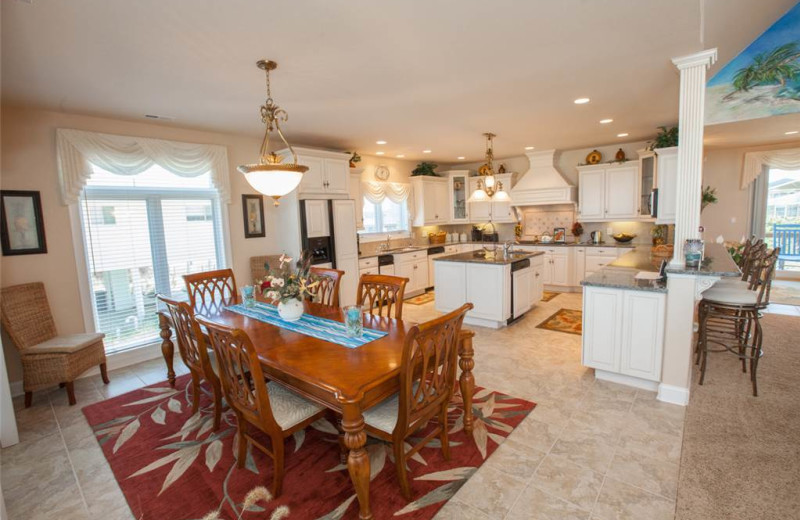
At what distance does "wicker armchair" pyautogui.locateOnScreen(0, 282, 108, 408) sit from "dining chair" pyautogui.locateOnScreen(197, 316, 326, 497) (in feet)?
6.64

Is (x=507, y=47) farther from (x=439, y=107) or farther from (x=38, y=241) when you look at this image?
(x=38, y=241)

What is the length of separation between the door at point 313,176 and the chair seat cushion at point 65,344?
2.65 m

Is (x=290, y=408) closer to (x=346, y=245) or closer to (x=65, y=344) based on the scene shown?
(x=65, y=344)

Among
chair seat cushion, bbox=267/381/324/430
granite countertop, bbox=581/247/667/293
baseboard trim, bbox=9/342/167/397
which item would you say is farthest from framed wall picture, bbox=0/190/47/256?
granite countertop, bbox=581/247/667/293

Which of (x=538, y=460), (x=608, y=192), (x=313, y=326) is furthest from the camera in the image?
(x=608, y=192)

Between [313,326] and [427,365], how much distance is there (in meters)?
0.97

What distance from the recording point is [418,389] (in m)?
1.91

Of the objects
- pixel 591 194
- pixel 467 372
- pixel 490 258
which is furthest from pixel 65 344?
pixel 591 194

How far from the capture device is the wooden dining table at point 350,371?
165cm

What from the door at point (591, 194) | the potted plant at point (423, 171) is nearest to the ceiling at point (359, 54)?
the door at point (591, 194)

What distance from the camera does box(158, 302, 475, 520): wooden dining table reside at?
165cm

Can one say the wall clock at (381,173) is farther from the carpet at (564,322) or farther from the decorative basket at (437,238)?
the carpet at (564,322)

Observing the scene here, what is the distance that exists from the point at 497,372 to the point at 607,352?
0.94 meters

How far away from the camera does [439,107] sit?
3.75 metres
